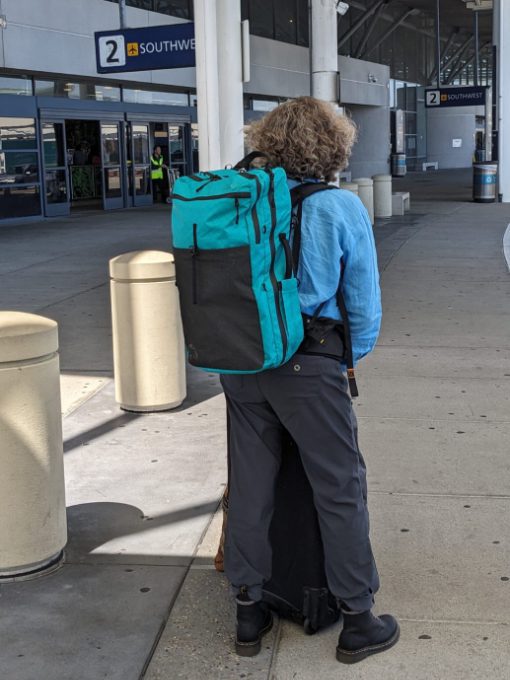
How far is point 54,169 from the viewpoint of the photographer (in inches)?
896

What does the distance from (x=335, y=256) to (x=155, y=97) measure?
992 inches

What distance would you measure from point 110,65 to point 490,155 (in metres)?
14.4

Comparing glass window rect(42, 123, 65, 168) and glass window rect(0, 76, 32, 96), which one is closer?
glass window rect(0, 76, 32, 96)

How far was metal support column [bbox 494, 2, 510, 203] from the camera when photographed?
84.0 ft

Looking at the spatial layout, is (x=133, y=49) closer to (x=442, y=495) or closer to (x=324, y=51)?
(x=324, y=51)

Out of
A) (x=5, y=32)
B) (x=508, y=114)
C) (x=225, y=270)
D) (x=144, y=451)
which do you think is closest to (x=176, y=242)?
(x=225, y=270)

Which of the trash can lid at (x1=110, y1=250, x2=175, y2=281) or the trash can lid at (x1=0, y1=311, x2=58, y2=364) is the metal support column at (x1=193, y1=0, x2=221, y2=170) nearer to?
the trash can lid at (x1=110, y1=250, x2=175, y2=281)

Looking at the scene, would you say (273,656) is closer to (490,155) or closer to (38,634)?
(38,634)

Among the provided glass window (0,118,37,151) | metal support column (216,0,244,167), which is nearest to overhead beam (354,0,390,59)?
glass window (0,118,37,151)

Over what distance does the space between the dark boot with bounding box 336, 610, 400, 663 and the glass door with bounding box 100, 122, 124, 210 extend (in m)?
22.6

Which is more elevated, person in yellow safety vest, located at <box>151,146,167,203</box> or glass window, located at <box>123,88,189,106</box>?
glass window, located at <box>123,88,189,106</box>

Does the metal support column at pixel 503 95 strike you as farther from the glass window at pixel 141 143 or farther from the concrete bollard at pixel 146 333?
the concrete bollard at pixel 146 333

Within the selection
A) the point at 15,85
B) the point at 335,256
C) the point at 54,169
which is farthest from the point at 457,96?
the point at 335,256

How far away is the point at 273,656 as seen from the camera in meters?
3.28
